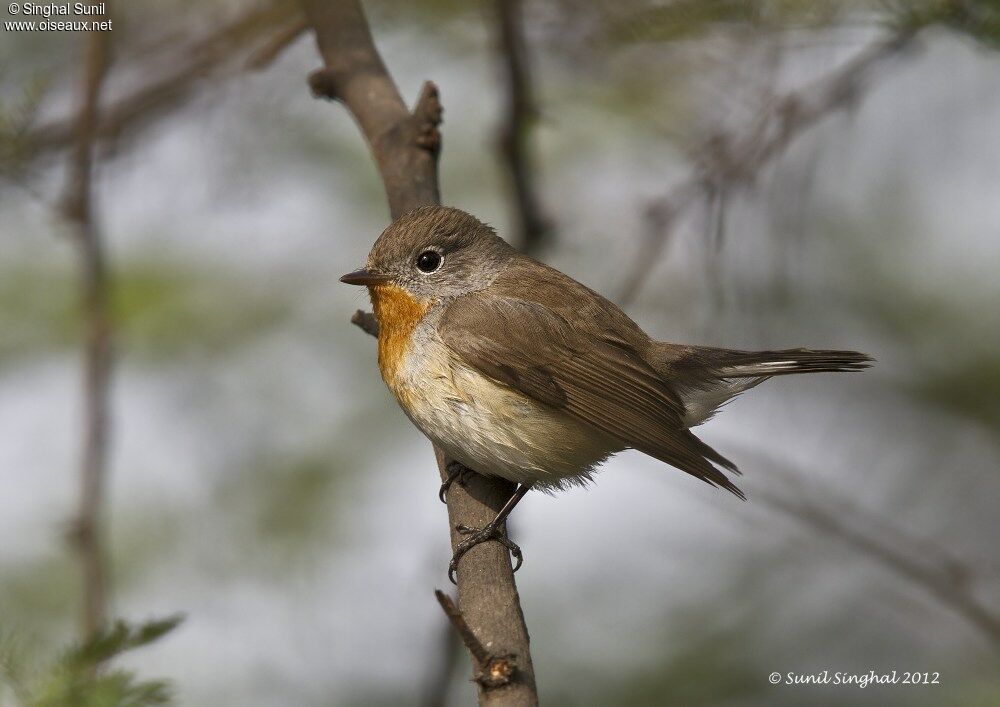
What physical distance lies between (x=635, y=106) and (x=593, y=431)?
2.51 meters

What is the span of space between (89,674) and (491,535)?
138 cm

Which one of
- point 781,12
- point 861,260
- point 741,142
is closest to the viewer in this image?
point 781,12

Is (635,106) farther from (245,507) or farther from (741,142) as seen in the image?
(245,507)

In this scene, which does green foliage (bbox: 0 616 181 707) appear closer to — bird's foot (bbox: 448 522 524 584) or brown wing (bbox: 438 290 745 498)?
bird's foot (bbox: 448 522 524 584)

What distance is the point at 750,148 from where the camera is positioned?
442 centimetres

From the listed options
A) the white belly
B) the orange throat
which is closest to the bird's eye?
the orange throat

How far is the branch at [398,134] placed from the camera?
2.98 m

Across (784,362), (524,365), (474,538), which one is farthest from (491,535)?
(784,362)

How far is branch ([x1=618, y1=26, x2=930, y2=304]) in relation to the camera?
4.21 meters

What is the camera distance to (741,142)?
178 inches

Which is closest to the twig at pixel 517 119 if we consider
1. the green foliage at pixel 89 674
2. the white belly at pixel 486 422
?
the white belly at pixel 486 422

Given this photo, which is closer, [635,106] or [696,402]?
[696,402]

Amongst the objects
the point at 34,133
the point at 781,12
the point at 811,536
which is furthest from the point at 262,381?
the point at 781,12

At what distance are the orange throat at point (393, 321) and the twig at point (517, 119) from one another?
0.77 metres
